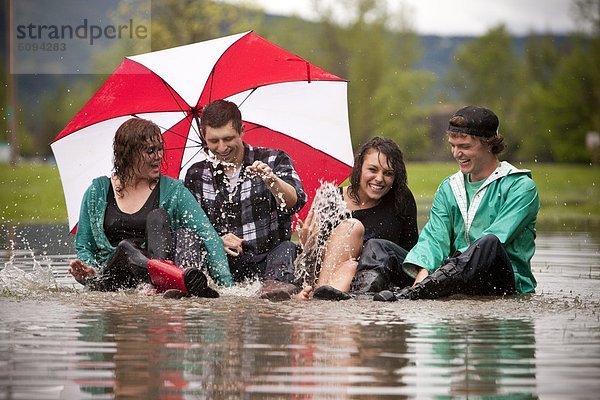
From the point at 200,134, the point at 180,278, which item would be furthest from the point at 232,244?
the point at 200,134

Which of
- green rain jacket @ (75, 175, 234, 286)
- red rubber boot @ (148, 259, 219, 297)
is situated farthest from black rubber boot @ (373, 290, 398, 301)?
green rain jacket @ (75, 175, 234, 286)

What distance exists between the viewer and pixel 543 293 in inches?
365

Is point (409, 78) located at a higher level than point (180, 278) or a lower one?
→ higher

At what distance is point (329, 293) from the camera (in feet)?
28.1

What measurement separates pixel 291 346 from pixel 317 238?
8.78ft

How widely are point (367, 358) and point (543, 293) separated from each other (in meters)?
3.25

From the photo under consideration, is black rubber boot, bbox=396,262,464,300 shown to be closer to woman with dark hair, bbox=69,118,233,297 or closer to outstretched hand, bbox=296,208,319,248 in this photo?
outstretched hand, bbox=296,208,319,248

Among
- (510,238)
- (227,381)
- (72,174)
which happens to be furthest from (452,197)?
(227,381)

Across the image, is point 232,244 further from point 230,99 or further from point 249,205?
point 230,99

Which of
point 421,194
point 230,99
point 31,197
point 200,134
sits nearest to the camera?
point 230,99

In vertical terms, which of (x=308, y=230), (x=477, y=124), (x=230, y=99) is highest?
(x=230, y=99)

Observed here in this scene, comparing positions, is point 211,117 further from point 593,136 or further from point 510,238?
point 593,136

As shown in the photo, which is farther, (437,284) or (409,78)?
(409,78)

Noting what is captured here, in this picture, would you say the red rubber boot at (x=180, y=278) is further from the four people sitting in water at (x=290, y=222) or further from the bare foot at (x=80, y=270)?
the bare foot at (x=80, y=270)
